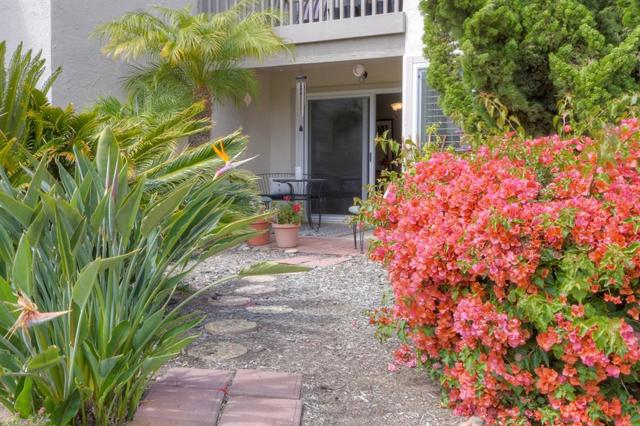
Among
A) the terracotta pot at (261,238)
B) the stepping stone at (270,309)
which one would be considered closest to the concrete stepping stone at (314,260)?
the terracotta pot at (261,238)

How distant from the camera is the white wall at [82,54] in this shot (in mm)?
8023

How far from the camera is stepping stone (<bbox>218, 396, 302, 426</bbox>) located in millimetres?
2662

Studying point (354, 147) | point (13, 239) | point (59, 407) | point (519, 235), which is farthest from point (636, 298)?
point (354, 147)

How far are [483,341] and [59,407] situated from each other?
173 centimetres

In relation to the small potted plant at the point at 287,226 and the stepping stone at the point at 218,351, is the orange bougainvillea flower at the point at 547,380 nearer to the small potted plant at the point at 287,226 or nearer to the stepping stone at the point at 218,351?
the stepping stone at the point at 218,351

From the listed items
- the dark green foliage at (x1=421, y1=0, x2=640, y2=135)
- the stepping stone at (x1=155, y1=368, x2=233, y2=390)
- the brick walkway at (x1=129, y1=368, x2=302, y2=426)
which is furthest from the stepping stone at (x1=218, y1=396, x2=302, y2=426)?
the dark green foliage at (x1=421, y1=0, x2=640, y2=135)

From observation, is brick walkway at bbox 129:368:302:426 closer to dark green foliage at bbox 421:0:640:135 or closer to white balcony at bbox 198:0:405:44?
dark green foliage at bbox 421:0:640:135

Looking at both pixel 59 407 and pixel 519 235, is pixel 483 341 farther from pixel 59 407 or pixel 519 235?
pixel 59 407

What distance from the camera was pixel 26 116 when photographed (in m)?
4.23

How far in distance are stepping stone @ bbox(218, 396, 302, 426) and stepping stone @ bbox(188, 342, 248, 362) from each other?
70cm

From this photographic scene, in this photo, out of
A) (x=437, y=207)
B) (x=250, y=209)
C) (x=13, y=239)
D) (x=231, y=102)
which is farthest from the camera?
(x=231, y=102)

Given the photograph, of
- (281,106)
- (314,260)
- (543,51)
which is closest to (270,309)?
(314,260)

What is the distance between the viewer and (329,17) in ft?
29.2

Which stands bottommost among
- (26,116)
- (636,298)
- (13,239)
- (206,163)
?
(636,298)
